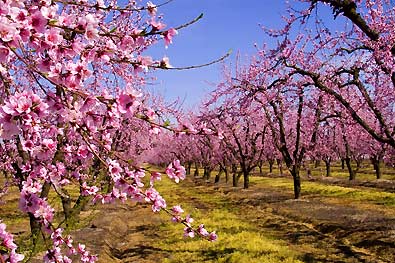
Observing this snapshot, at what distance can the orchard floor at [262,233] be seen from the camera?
12.5m

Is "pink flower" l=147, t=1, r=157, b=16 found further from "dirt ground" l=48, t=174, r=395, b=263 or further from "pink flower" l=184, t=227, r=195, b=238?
"dirt ground" l=48, t=174, r=395, b=263

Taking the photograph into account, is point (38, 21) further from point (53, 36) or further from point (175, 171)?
point (175, 171)

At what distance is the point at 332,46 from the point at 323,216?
875 centimetres

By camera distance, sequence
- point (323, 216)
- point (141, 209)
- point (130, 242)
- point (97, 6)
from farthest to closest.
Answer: point (141, 209) → point (323, 216) → point (130, 242) → point (97, 6)

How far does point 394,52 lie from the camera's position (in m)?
9.79

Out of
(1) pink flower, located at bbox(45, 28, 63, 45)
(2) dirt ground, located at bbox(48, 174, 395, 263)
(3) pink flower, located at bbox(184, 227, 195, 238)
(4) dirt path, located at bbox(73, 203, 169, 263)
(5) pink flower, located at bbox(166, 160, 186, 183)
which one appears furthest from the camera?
(4) dirt path, located at bbox(73, 203, 169, 263)

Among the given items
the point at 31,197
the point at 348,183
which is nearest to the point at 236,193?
the point at 348,183

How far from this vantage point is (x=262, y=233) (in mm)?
16078

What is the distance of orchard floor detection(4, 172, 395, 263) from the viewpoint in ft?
41.1

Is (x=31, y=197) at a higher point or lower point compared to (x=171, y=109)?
lower

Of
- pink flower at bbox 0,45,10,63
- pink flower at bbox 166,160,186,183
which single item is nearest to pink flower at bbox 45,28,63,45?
pink flower at bbox 0,45,10,63

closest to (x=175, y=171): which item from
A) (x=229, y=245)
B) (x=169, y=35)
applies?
(x=169, y=35)

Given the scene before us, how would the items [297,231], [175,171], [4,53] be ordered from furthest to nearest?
[297,231]
[175,171]
[4,53]

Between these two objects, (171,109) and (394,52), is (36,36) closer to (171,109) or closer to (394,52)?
(394,52)
